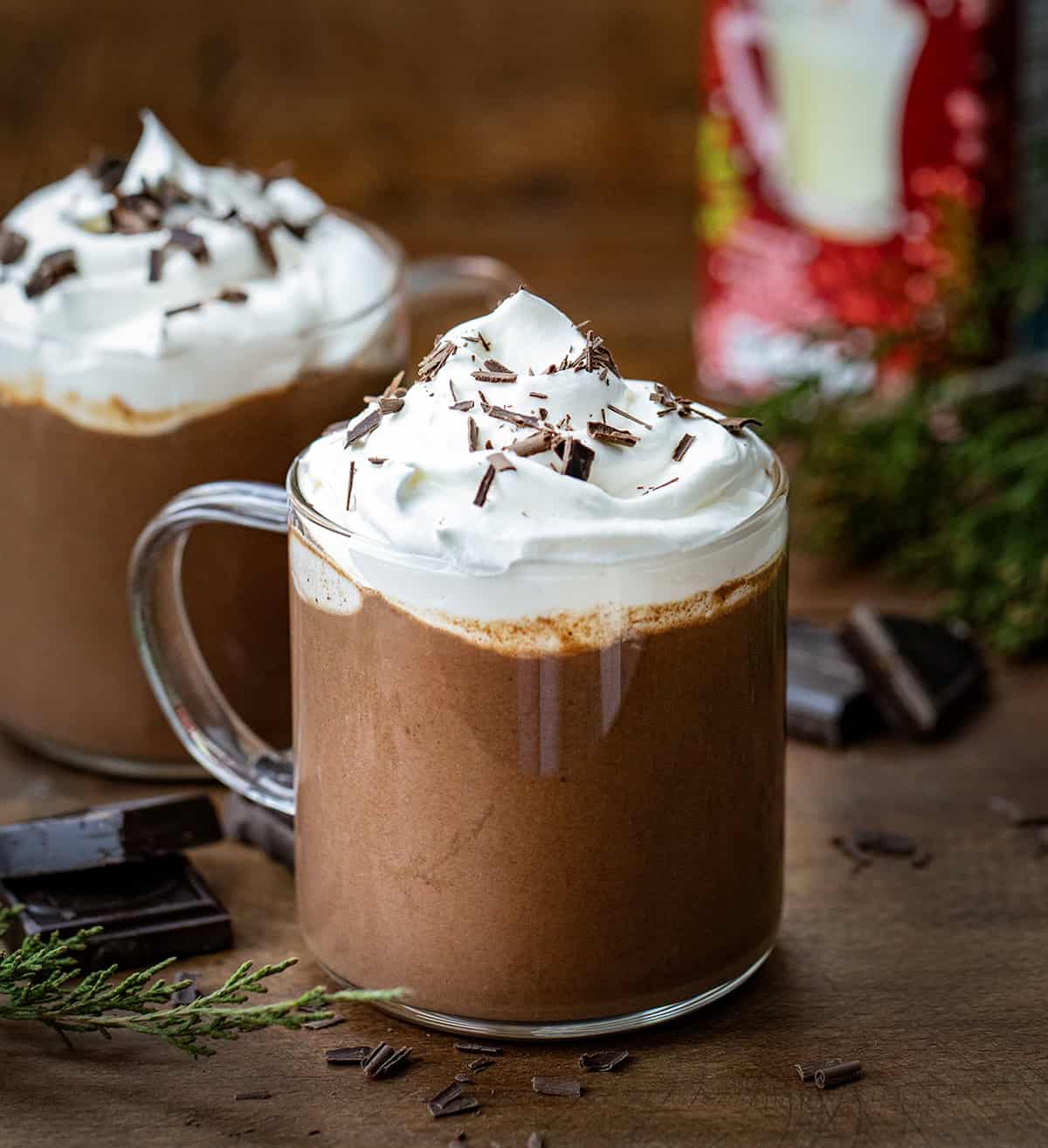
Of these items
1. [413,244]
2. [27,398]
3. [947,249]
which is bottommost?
[413,244]

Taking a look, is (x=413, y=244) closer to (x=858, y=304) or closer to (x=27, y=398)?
(x=858, y=304)

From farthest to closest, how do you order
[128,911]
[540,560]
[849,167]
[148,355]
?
[849,167] < [148,355] < [128,911] < [540,560]

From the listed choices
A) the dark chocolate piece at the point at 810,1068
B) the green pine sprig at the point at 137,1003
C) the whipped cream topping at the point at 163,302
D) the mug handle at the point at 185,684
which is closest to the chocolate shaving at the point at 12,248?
the whipped cream topping at the point at 163,302

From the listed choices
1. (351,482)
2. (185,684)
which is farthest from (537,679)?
(185,684)

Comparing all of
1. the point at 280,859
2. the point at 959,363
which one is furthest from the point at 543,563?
the point at 959,363

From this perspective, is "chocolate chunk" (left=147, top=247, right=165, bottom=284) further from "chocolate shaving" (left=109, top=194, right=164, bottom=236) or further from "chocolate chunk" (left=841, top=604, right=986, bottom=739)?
"chocolate chunk" (left=841, top=604, right=986, bottom=739)

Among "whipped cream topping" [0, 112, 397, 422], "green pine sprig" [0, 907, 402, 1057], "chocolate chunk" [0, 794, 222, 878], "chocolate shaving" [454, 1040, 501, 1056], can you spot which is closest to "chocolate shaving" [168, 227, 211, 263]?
"whipped cream topping" [0, 112, 397, 422]

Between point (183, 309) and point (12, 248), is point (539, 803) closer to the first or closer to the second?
point (183, 309)
